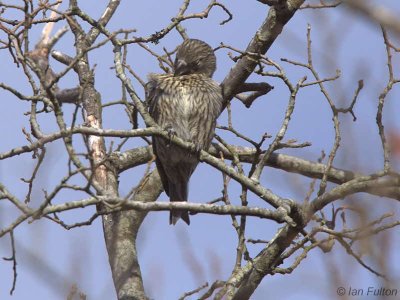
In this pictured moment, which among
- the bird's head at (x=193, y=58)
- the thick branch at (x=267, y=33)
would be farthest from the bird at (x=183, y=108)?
the thick branch at (x=267, y=33)

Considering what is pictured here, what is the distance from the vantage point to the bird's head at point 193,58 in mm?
6234

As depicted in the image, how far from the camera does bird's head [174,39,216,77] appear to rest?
623 cm

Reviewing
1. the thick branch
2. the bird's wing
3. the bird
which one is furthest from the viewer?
the bird's wing

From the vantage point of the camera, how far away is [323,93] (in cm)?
455

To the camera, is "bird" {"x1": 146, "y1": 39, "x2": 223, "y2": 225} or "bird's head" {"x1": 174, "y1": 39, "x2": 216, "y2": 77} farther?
"bird's head" {"x1": 174, "y1": 39, "x2": 216, "y2": 77}

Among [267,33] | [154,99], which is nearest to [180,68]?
[154,99]

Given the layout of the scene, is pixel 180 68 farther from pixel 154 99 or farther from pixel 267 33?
pixel 267 33

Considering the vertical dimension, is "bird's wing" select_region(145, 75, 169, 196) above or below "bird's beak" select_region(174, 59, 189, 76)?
below

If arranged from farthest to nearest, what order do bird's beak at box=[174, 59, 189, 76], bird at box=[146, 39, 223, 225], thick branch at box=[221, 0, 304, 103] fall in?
bird's beak at box=[174, 59, 189, 76]
bird at box=[146, 39, 223, 225]
thick branch at box=[221, 0, 304, 103]

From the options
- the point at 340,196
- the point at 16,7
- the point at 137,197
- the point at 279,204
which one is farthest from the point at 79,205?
the point at 137,197

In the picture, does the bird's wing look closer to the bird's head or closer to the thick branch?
the bird's head

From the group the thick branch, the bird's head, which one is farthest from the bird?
the thick branch

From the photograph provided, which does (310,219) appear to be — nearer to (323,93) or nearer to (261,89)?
(323,93)

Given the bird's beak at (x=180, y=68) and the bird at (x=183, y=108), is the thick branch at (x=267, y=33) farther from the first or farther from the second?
the bird's beak at (x=180, y=68)
